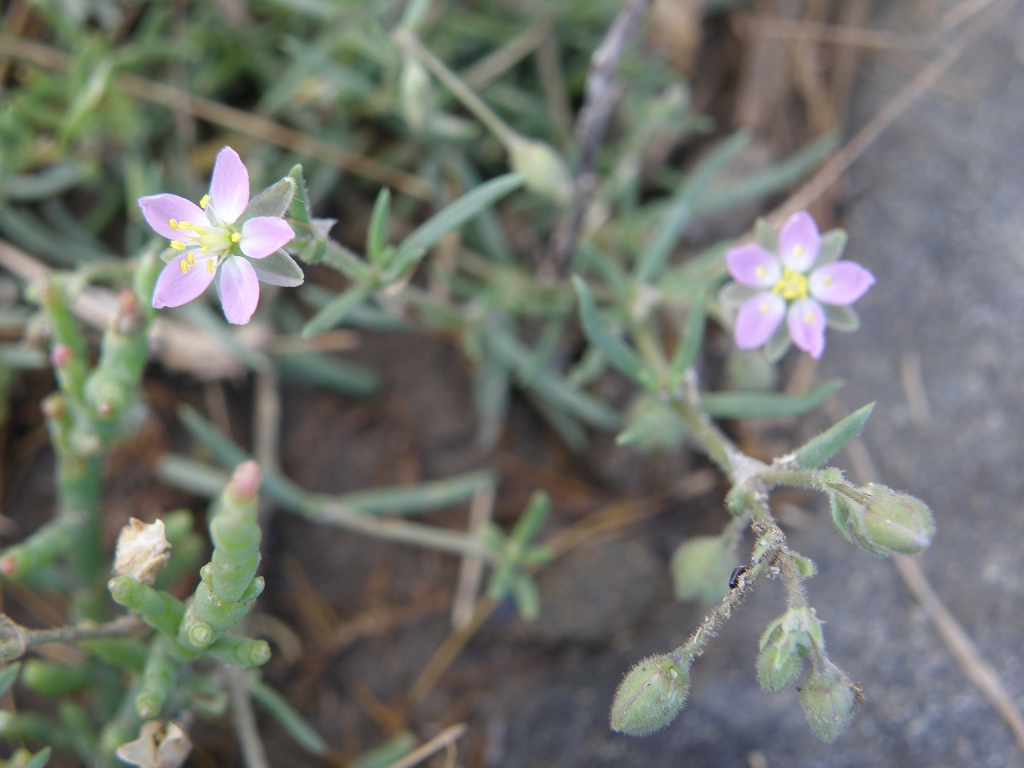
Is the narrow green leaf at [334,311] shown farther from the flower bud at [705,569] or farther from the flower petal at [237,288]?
the flower bud at [705,569]

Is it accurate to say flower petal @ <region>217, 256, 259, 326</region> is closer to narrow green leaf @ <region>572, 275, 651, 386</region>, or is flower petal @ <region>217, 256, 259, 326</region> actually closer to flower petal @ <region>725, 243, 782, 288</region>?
narrow green leaf @ <region>572, 275, 651, 386</region>

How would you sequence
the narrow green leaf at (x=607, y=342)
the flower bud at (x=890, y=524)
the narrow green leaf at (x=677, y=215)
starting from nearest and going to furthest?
the flower bud at (x=890, y=524)
the narrow green leaf at (x=607, y=342)
the narrow green leaf at (x=677, y=215)

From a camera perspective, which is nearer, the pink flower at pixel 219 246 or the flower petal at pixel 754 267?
the pink flower at pixel 219 246

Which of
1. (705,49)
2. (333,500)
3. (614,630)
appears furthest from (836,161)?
(333,500)

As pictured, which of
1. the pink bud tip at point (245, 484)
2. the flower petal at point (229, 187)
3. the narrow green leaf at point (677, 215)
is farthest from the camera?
the narrow green leaf at point (677, 215)

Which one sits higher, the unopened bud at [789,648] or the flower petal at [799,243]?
the flower petal at [799,243]

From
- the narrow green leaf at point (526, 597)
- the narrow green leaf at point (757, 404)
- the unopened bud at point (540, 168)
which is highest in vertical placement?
the unopened bud at point (540, 168)

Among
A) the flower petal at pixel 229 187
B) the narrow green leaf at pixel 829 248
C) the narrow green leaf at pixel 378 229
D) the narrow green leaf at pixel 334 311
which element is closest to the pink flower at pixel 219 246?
the flower petal at pixel 229 187
